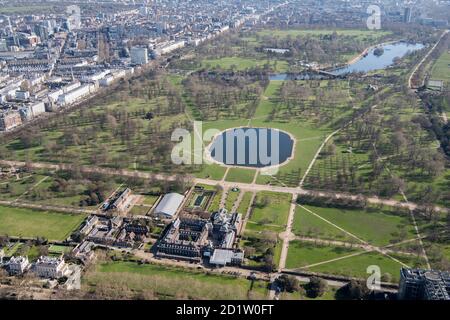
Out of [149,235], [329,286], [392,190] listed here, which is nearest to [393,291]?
[329,286]

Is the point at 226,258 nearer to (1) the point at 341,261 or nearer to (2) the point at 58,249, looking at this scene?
(1) the point at 341,261

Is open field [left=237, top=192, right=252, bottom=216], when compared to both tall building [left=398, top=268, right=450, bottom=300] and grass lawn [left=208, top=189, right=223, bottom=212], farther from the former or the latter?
tall building [left=398, top=268, right=450, bottom=300]

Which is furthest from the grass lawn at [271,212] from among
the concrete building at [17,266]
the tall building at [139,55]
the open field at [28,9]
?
A: the open field at [28,9]

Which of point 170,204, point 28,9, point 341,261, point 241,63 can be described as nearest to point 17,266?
point 170,204

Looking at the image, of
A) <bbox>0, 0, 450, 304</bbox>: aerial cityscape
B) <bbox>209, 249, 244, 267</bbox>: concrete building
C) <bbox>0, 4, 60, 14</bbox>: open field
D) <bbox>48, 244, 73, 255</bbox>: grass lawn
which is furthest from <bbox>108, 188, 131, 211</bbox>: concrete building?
<bbox>0, 4, 60, 14</bbox>: open field

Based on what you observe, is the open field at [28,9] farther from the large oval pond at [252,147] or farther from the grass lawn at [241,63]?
the large oval pond at [252,147]

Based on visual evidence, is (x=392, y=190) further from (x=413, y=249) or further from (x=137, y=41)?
(x=137, y=41)
